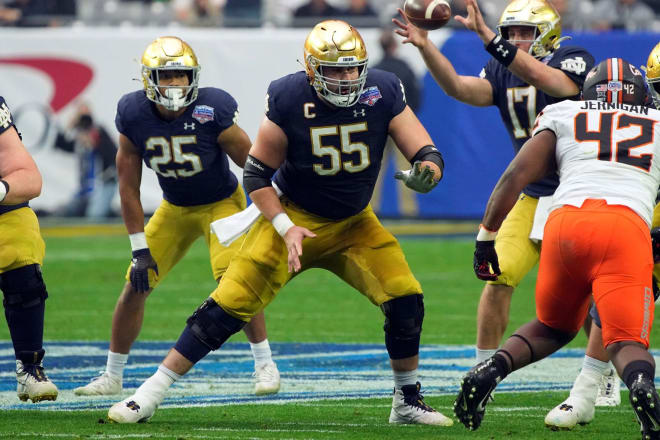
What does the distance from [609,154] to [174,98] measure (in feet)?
7.82

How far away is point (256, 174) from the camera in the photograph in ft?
17.2

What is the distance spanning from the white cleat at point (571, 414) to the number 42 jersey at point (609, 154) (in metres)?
0.86

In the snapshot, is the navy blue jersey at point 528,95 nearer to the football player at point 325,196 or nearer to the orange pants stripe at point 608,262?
the football player at point 325,196

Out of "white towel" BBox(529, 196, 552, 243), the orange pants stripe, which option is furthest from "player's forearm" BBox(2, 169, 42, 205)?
"white towel" BBox(529, 196, 552, 243)

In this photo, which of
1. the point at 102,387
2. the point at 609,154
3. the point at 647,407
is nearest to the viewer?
the point at 647,407

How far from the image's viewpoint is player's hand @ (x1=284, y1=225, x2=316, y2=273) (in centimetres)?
497

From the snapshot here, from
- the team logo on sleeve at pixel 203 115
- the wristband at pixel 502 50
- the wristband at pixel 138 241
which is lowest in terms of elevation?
the wristband at pixel 138 241

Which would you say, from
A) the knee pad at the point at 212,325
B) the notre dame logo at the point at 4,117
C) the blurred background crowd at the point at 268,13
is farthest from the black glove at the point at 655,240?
the blurred background crowd at the point at 268,13

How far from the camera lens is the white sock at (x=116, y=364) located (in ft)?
20.7

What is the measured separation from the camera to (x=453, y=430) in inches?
201

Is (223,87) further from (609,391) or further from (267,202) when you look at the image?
(267,202)

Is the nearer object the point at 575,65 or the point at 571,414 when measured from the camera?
the point at 571,414

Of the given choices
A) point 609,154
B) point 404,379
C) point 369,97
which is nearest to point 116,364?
point 404,379

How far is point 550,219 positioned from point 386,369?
2.43 m
